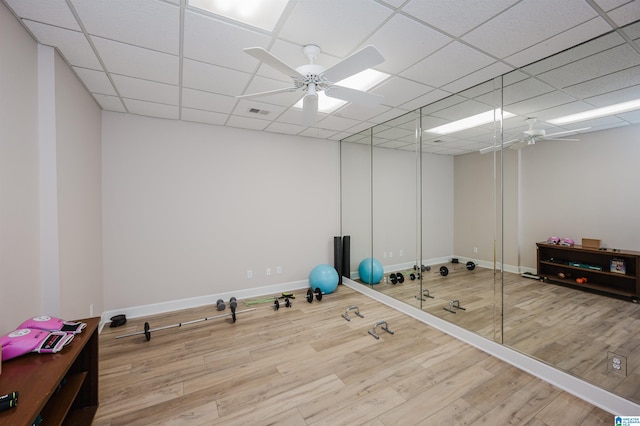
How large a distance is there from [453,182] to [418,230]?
904mm

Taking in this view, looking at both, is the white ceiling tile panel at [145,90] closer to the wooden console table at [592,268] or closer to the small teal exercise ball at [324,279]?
the small teal exercise ball at [324,279]

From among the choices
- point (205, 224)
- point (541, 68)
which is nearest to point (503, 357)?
point (541, 68)

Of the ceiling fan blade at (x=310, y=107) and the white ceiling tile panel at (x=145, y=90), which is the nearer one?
the ceiling fan blade at (x=310, y=107)

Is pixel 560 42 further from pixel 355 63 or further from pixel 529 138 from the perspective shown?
pixel 355 63

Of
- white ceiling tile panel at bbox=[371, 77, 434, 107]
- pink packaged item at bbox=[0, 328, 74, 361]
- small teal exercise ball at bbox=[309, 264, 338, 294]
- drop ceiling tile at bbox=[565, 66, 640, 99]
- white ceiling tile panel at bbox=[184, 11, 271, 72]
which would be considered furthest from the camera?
small teal exercise ball at bbox=[309, 264, 338, 294]

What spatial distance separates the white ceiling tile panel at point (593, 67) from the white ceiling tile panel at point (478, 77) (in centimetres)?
35

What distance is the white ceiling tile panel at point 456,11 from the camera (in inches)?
64.8

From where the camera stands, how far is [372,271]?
176 inches

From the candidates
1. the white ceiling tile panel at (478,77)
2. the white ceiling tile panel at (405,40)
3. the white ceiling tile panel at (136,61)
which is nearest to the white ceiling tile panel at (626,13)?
the white ceiling tile panel at (478,77)

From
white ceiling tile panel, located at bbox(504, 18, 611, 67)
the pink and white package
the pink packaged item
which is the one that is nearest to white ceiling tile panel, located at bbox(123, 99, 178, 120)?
the pink and white package

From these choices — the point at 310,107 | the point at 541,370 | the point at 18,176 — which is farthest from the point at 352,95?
the point at 541,370

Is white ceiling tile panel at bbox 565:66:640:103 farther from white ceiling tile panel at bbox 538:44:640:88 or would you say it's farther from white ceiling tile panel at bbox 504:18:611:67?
white ceiling tile panel at bbox 504:18:611:67

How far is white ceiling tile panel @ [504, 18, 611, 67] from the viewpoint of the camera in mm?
1851

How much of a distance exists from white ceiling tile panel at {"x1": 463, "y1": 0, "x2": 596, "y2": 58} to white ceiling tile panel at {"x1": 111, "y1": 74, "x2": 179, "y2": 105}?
2.98m
